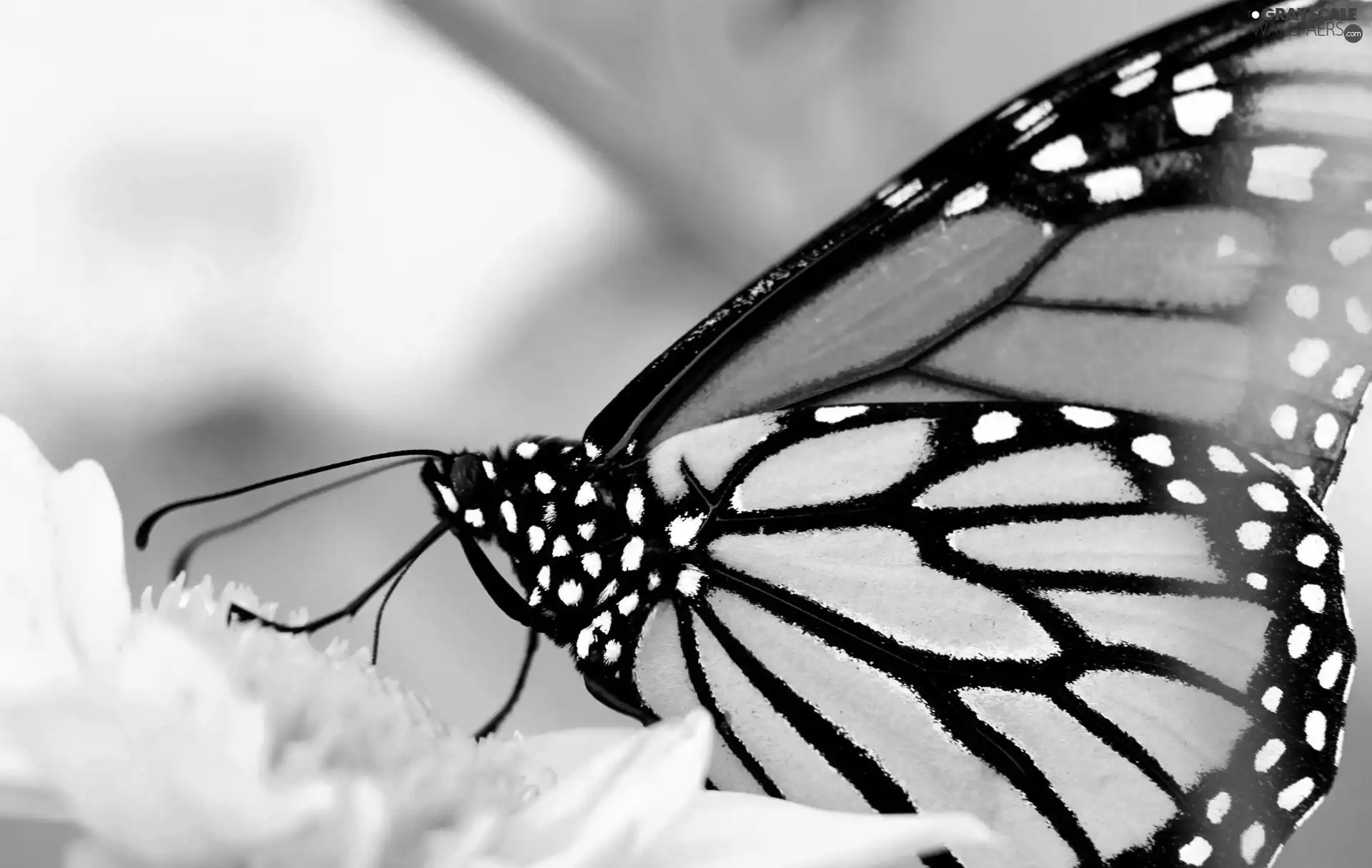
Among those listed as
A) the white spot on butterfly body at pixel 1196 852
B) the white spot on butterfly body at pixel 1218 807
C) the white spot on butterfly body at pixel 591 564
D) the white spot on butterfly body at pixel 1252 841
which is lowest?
the white spot on butterfly body at pixel 1252 841

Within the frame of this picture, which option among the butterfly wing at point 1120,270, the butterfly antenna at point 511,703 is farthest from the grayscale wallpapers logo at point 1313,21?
the butterfly antenna at point 511,703

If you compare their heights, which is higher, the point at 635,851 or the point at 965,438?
the point at 965,438

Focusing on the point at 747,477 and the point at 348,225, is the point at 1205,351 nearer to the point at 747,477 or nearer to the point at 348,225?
the point at 747,477

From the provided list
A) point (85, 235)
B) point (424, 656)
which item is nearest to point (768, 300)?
point (424, 656)

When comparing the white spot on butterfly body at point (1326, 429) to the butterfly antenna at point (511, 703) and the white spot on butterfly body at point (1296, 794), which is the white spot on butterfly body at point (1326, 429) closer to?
the white spot on butterfly body at point (1296, 794)

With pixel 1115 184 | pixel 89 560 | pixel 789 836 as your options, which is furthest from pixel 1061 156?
pixel 89 560

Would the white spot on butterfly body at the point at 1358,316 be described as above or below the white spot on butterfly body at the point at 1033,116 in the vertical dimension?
below

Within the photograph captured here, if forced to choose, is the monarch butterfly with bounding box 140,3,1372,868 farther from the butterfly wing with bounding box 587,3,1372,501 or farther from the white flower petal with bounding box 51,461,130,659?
the white flower petal with bounding box 51,461,130,659
